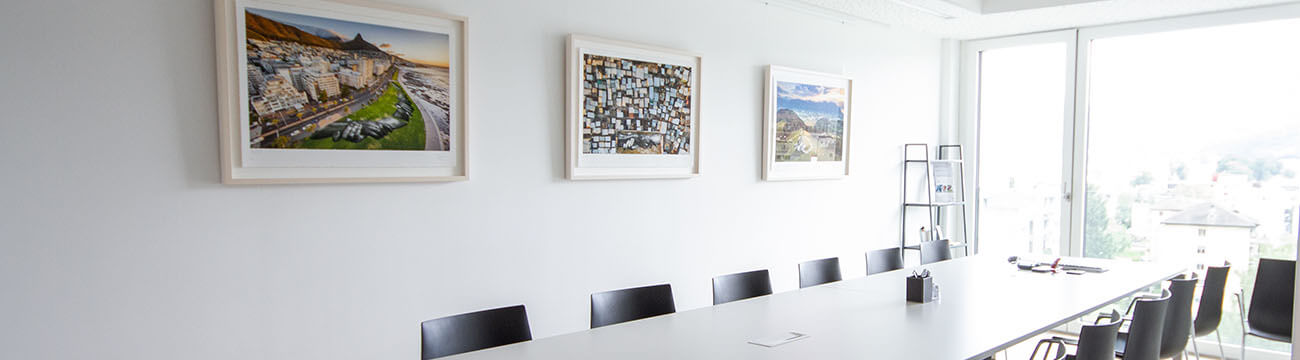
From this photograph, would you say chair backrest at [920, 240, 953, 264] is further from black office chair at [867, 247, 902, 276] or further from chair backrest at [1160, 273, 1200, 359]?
chair backrest at [1160, 273, 1200, 359]

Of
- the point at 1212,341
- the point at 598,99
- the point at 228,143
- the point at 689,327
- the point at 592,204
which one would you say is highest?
the point at 598,99

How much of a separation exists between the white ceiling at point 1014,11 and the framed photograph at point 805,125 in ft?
1.83

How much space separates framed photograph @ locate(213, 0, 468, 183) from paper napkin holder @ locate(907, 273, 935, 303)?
7.45 ft

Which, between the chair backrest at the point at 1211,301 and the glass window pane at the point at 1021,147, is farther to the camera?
the glass window pane at the point at 1021,147

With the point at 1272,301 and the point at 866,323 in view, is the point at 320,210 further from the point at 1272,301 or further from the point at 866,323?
the point at 1272,301

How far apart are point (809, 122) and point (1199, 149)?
10.2ft

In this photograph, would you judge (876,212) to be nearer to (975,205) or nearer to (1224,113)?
(975,205)

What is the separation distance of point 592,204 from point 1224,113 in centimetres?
502

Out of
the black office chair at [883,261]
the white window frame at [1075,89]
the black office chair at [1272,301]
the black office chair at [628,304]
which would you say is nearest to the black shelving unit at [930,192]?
the white window frame at [1075,89]

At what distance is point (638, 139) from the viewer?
469 centimetres

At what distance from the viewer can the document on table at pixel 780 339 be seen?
9.41 feet

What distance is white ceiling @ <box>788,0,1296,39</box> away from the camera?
5.57m

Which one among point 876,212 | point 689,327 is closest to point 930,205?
point 876,212

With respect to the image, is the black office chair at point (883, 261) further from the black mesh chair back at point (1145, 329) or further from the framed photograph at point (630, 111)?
the black mesh chair back at point (1145, 329)
